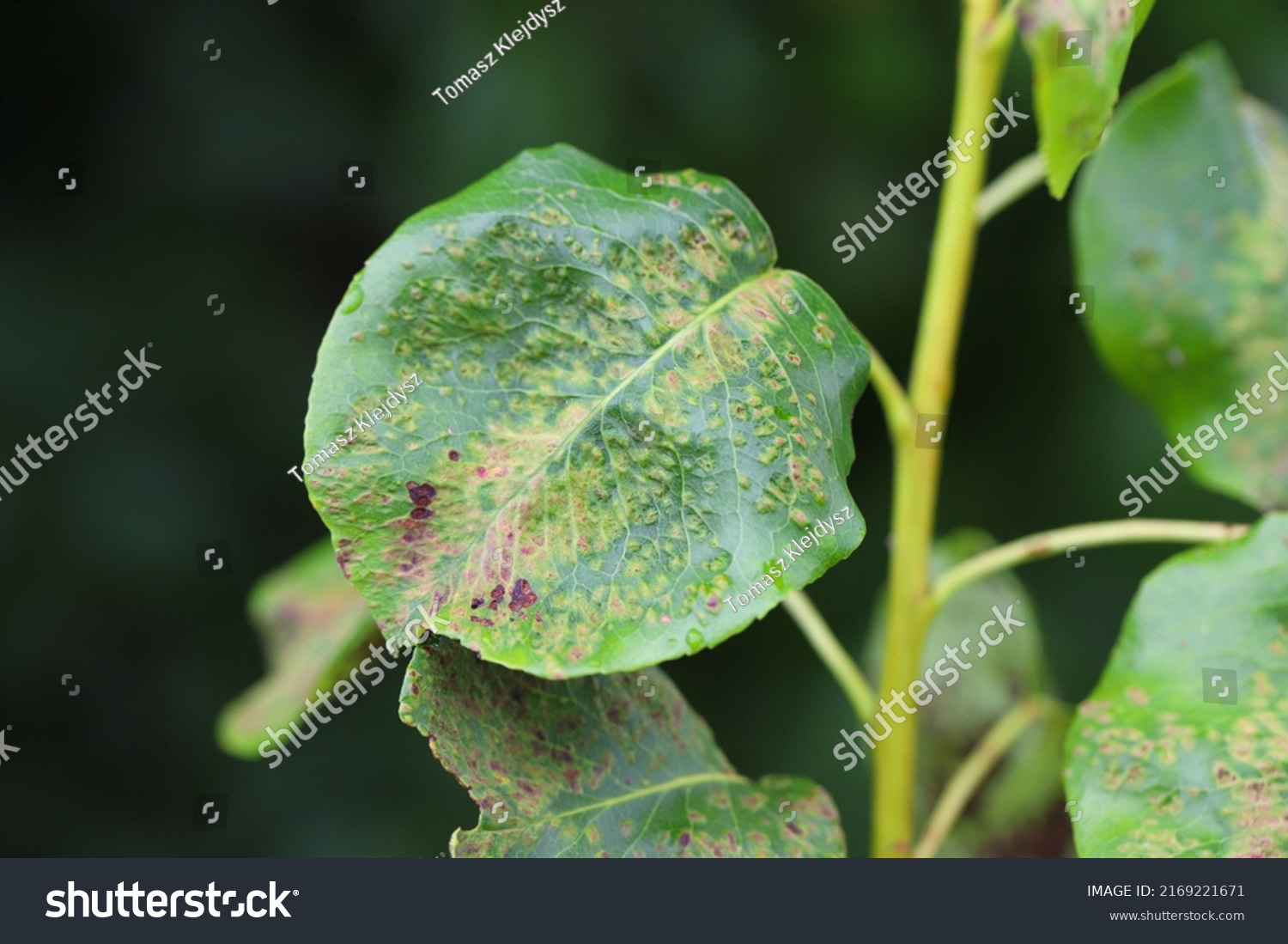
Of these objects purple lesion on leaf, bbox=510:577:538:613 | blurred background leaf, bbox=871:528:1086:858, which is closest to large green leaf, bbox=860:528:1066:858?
blurred background leaf, bbox=871:528:1086:858

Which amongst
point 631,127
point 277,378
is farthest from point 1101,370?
point 277,378

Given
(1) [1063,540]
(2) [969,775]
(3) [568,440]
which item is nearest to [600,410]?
(3) [568,440]

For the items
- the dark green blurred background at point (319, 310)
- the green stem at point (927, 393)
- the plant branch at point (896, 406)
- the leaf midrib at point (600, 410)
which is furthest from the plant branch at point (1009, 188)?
the dark green blurred background at point (319, 310)

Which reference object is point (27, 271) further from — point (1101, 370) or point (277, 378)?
point (1101, 370)

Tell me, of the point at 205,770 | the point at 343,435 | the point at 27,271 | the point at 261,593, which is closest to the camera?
the point at 343,435

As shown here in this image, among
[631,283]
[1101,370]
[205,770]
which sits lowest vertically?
[1101,370]

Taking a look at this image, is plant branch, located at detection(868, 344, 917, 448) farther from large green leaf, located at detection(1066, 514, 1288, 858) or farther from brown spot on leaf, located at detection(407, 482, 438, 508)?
brown spot on leaf, located at detection(407, 482, 438, 508)
